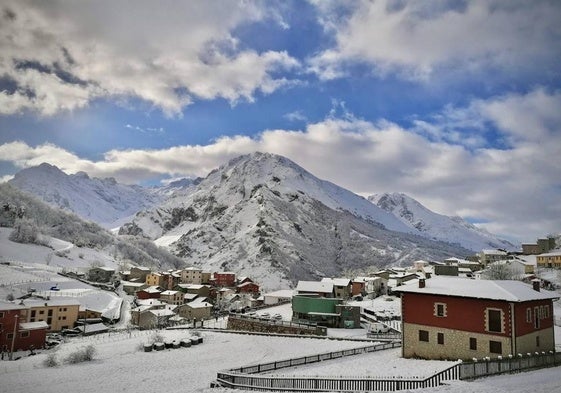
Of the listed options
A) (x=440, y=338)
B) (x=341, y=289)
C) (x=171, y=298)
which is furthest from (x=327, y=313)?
(x=171, y=298)

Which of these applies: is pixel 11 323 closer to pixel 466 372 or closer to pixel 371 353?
pixel 371 353

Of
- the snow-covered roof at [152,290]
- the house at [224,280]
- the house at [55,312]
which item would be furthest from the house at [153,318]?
the house at [224,280]

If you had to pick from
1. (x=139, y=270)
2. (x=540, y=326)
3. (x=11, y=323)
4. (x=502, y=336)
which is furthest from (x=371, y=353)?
(x=139, y=270)

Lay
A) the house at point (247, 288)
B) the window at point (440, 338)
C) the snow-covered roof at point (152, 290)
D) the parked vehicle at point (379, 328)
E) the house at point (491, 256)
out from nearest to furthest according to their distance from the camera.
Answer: the window at point (440, 338) → the parked vehicle at point (379, 328) → the snow-covered roof at point (152, 290) → the house at point (247, 288) → the house at point (491, 256)

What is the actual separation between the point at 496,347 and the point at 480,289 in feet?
15.9

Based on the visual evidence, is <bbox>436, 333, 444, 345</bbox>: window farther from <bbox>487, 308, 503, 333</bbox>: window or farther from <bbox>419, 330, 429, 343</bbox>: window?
<bbox>487, 308, 503, 333</bbox>: window

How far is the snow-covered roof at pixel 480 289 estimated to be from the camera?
33.7m

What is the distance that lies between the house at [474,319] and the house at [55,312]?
70902 millimetres

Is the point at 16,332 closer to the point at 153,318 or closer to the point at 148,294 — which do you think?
the point at 153,318

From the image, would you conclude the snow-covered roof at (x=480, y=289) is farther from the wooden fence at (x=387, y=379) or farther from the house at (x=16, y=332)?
the house at (x=16, y=332)

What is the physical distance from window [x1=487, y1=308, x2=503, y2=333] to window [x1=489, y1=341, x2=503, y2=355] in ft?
3.14

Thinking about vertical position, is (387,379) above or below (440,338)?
below

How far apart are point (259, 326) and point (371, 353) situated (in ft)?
80.8

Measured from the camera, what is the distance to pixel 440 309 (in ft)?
118
